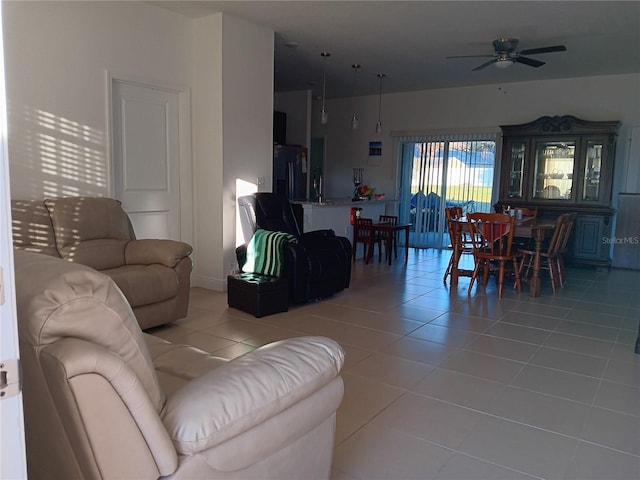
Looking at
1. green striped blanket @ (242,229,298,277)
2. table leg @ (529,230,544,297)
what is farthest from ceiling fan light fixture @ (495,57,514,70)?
green striped blanket @ (242,229,298,277)

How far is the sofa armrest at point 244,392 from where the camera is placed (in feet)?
4.16

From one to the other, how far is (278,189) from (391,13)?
13.0 feet

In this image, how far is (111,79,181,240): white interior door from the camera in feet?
15.0

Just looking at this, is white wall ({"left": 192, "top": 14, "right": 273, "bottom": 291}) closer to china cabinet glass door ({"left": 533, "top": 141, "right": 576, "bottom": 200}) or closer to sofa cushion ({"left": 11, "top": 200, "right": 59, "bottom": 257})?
sofa cushion ({"left": 11, "top": 200, "right": 59, "bottom": 257})

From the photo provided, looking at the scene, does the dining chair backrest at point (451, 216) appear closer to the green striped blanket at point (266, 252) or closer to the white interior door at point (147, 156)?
the green striped blanket at point (266, 252)

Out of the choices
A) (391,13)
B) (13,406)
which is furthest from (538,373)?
(391,13)

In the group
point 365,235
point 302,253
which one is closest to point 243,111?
point 302,253

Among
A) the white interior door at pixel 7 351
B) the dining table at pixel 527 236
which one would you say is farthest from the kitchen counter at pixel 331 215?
Result: the white interior door at pixel 7 351

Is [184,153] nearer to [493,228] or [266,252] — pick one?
[266,252]

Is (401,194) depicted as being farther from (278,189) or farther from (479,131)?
(278,189)

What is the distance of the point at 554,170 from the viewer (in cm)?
726

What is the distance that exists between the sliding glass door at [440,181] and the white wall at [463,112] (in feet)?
0.95

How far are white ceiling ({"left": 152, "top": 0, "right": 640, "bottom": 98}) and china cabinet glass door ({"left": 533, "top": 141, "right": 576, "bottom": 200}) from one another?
1.06 m

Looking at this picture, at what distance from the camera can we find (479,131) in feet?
26.6
